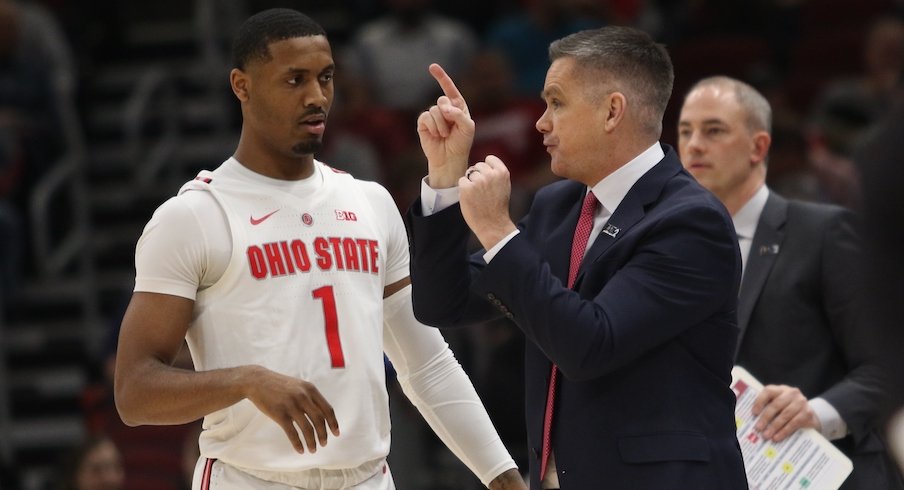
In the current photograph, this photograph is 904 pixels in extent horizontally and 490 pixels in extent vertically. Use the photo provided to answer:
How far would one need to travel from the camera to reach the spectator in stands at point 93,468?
7.29m

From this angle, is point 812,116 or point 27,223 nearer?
point 812,116

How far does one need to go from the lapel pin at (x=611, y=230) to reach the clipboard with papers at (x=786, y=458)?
1.03m

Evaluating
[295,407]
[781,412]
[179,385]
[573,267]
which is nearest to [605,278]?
[573,267]

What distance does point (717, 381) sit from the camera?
3621 millimetres

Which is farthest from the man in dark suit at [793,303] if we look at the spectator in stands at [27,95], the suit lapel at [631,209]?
the spectator in stands at [27,95]

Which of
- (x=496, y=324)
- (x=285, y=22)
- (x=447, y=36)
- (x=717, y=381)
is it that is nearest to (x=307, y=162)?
(x=285, y=22)

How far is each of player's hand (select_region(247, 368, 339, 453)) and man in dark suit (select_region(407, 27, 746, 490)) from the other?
0.51m

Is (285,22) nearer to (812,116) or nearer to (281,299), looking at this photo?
(281,299)

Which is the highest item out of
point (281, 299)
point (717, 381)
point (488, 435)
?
point (281, 299)

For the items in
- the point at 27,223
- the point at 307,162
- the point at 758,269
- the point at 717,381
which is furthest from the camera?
the point at 27,223

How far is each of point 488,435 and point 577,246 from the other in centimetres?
75

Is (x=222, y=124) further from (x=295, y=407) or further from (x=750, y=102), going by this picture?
(x=295, y=407)

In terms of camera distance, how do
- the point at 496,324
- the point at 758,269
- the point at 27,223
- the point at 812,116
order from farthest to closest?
the point at 27,223
the point at 812,116
the point at 496,324
the point at 758,269

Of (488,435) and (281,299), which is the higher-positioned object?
(281,299)
